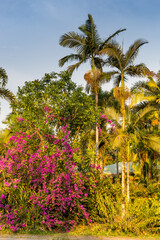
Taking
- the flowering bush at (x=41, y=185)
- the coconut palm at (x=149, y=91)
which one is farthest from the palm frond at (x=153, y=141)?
the flowering bush at (x=41, y=185)

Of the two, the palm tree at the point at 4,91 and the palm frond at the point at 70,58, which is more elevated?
the palm frond at the point at 70,58

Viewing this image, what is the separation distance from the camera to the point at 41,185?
8250 millimetres

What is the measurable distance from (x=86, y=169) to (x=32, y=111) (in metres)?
2.91

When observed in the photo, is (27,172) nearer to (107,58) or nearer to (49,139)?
(49,139)

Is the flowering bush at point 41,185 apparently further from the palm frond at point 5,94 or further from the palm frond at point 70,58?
the palm frond at point 70,58

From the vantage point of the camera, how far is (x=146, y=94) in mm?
19328

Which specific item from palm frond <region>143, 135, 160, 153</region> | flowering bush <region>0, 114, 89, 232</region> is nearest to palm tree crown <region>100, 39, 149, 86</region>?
palm frond <region>143, 135, 160, 153</region>

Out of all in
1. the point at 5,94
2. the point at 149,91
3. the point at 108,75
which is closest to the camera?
the point at 5,94

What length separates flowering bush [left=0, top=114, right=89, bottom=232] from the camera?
757cm

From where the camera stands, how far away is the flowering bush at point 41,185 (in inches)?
298

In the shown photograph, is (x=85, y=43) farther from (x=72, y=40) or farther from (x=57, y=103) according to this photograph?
(x=57, y=103)

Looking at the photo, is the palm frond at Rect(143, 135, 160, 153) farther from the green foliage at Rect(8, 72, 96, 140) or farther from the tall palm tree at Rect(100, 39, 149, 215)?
the green foliage at Rect(8, 72, 96, 140)

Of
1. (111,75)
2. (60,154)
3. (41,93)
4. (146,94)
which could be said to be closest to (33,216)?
(60,154)

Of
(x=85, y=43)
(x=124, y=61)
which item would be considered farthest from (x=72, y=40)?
(x=124, y=61)
